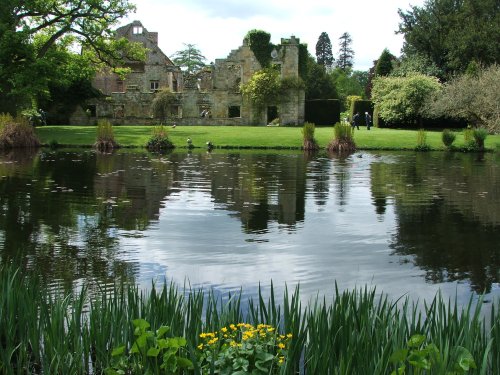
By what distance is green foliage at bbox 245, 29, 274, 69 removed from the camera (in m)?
59.4

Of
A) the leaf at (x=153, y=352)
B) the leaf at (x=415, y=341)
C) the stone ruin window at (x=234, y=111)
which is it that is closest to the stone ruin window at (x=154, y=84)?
the stone ruin window at (x=234, y=111)

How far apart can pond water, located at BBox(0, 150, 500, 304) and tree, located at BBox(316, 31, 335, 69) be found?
94.3 m

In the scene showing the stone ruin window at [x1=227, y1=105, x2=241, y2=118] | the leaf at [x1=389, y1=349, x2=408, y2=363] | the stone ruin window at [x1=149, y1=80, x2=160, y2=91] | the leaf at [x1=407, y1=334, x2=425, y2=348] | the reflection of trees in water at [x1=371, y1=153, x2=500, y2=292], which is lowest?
the reflection of trees in water at [x1=371, y1=153, x2=500, y2=292]

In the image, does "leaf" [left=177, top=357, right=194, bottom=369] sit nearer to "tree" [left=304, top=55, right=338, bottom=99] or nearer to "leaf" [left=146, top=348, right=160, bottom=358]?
"leaf" [left=146, top=348, right=160, bottom=358]

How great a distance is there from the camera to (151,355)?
12.8 ft

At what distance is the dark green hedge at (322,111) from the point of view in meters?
60.5

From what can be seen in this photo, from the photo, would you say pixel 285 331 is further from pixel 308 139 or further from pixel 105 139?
pixel 105 139

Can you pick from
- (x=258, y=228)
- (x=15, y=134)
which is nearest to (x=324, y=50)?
(x=15, y=134)

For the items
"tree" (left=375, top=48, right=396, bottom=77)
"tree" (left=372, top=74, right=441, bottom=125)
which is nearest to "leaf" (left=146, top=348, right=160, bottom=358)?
"tree" (left=372, top=74, right=441, bottom=125)

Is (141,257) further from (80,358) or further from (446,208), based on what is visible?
(446,208)

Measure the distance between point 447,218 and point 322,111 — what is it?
48.3m

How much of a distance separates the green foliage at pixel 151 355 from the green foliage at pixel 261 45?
56431mm

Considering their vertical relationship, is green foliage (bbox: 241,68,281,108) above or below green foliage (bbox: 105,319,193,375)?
above

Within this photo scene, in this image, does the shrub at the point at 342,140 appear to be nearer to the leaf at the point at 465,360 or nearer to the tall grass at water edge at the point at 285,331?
the tall grass at water edge at the point at 285,331
